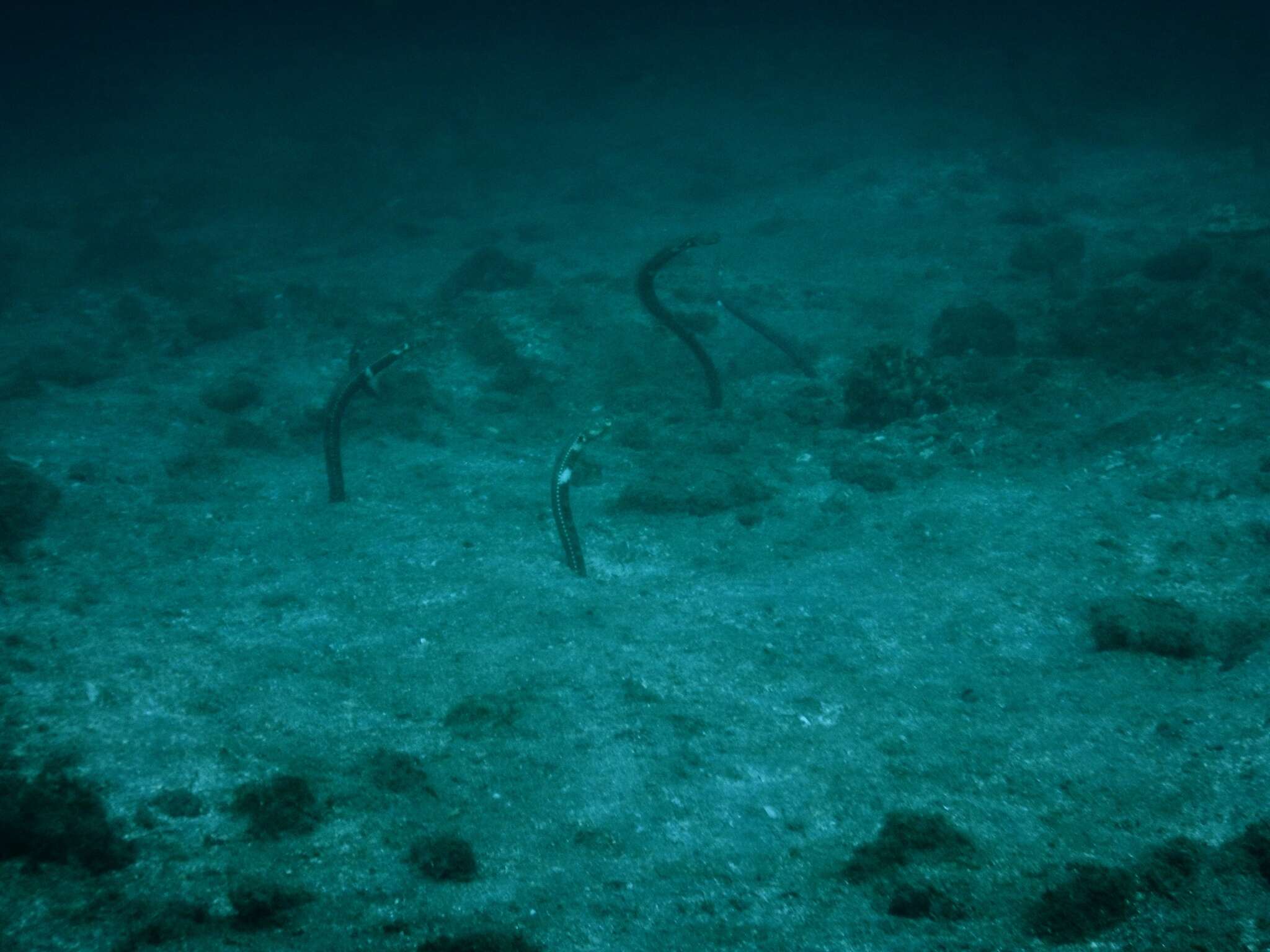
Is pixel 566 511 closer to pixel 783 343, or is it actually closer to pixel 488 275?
pixel 783 343

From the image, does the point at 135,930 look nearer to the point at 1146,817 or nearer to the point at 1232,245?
the point at 1146,817

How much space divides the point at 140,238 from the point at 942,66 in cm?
5593

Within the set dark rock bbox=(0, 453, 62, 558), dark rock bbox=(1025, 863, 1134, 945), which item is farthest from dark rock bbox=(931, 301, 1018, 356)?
dark rock bbox=(0, 453, 62, 558)

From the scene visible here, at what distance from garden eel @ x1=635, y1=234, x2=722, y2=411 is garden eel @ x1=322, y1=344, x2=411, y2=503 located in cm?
379

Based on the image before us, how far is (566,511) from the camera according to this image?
8.28 metres

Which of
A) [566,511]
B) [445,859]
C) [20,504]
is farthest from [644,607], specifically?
[20,504]

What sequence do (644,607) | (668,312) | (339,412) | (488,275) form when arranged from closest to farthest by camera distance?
1. (644,607)
2. (339,412)
3. (668,312)
4. (488,275)

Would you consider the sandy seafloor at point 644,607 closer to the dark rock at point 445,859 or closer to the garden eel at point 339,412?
the dark rock at point 445,859

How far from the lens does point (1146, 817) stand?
432 centimetres

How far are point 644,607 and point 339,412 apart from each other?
17.6 ft

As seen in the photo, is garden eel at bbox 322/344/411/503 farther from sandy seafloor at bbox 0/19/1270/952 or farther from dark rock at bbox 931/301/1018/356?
dark rock at bbox 931/301/1018/356

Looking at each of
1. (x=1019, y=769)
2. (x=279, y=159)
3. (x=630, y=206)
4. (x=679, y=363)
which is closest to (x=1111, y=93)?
(x=630, y=206)

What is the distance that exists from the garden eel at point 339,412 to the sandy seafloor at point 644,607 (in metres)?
0.41

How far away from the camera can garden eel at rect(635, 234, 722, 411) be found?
10641mm
